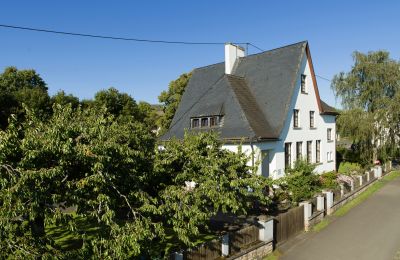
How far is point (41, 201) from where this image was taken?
6.67m

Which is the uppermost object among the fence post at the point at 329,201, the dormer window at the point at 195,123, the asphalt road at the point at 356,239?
the dormer window at the point at 195,123

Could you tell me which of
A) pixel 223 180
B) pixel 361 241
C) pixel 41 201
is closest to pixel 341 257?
pixel 361 241

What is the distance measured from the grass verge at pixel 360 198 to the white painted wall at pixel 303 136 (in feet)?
14.0

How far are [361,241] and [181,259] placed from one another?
9.21m

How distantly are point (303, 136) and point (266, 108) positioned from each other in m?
4.52

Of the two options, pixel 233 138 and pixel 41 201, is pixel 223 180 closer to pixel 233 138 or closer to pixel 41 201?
pixel 41 201

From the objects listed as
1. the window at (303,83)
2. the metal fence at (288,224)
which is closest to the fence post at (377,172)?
the window at (303,83)

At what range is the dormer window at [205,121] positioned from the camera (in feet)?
78.1

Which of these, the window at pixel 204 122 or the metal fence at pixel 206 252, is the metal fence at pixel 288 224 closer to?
the metal fence at pixel 206 252

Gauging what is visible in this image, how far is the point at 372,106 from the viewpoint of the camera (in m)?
34.8

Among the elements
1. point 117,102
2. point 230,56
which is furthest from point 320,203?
point 117,102

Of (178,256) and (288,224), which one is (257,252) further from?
(178,256)

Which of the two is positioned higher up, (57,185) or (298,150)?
(57,185)

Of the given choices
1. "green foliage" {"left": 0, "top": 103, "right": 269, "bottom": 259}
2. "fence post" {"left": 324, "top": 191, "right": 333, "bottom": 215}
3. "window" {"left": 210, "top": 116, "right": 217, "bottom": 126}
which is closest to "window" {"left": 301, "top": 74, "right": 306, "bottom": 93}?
"window" {"left": 210, "top": 116, "right": 217, "bottom": 126}
